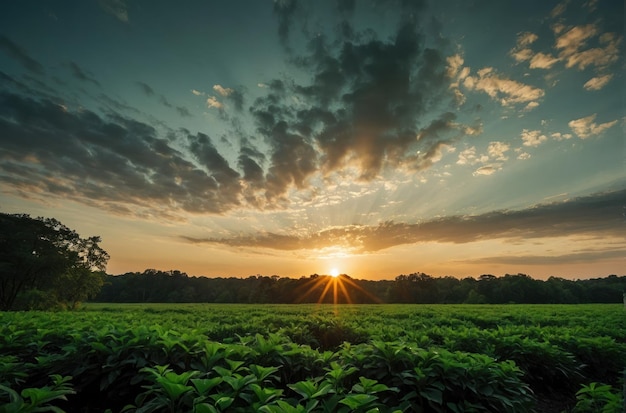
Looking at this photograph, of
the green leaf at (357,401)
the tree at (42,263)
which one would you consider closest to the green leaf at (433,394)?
the green leaf at (357,401)

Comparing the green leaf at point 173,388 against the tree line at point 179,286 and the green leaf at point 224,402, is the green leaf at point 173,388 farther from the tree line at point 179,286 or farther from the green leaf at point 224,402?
the tree line at point 179,286

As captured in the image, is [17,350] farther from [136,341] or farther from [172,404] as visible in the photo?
[172,404]

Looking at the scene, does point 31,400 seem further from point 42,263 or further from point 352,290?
point 352,290

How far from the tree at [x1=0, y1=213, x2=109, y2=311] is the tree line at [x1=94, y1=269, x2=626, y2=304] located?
36.1m

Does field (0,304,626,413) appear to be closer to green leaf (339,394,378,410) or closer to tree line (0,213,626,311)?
green leaf (339,394,378,410)

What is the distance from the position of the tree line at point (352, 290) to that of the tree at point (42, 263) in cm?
3610

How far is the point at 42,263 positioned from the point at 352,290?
6739 centimetres

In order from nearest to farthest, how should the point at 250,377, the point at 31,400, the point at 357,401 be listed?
the point at 31,400 → the point at 357,401 → the point at 250,377

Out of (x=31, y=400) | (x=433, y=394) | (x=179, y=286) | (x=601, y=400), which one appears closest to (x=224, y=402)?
(x=31, y=400)

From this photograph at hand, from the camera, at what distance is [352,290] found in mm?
84938

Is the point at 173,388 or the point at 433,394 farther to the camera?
the point at 433,394

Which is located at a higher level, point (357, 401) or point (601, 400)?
point (357, 401)

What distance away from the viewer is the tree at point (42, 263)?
108 feet

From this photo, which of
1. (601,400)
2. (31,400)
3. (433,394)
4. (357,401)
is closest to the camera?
(31,400)
